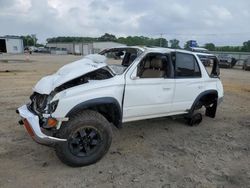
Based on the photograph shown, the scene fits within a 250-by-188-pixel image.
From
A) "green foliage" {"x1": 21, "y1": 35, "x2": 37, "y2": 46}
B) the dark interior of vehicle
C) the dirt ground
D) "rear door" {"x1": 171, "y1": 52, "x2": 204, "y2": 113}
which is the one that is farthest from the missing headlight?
"green foliage" {"x1": 21, "y1": 35, "x2": 37, "y2": 46}

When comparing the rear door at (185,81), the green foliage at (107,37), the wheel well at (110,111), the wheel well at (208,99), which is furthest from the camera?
the green foliage at (107,37)

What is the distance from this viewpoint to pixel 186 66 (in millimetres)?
5711

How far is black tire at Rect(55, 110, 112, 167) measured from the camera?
12.4 feet

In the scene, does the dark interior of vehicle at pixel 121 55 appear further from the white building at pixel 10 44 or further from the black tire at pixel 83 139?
the white building at pixel 10 44

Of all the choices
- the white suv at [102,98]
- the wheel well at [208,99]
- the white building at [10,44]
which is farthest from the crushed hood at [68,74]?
the white building at [10,44]

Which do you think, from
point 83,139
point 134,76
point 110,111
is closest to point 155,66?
point 134,76

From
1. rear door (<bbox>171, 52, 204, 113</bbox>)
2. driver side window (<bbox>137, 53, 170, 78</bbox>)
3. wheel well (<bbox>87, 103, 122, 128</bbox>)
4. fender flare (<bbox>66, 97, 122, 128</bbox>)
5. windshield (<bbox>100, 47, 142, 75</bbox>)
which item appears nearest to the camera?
fender flare (<bbox>66, 97, 122, 128</bbox>)

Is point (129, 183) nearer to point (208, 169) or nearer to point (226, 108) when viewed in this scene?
point (208, 169)

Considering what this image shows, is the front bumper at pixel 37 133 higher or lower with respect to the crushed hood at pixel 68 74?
lower

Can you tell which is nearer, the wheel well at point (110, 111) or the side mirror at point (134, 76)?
the wheel well at point (110, 111)

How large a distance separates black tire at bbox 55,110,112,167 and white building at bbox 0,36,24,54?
208 feet

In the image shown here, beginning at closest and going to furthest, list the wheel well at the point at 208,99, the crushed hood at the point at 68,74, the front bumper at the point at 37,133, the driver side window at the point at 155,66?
the front bumper at the point at 37,133 < the crushed hood at the point at 68,74 < the driver side window at the point at 155,66 < the wheel well at the point at 208,99

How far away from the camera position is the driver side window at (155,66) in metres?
5.17

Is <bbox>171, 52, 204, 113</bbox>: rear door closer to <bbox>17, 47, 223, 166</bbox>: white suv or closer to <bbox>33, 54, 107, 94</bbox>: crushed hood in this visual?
<bbox>17, 47, 223, 166</bbox>: white suv
